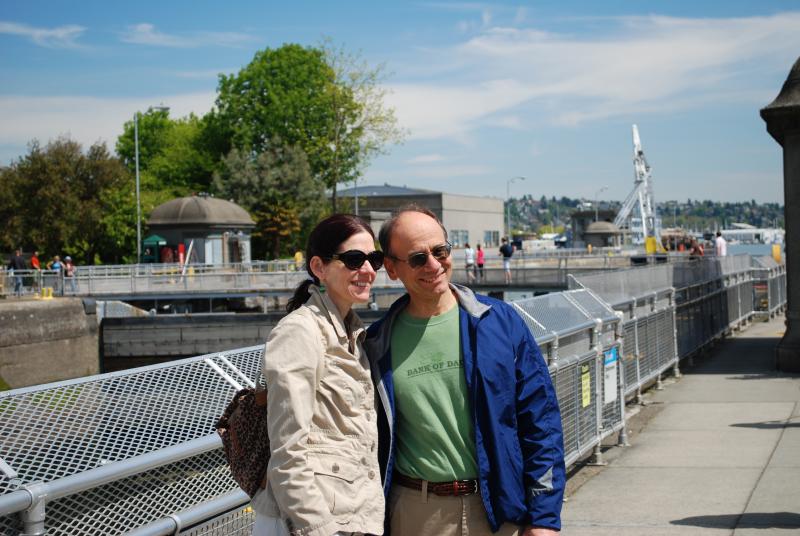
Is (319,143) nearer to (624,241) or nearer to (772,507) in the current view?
(772,507)

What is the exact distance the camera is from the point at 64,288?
42469 millimetres

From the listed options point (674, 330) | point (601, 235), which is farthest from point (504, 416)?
point (601, 235)

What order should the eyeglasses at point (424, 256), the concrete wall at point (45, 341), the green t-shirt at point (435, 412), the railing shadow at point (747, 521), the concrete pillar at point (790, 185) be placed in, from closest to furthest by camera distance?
the green t-shirt at point (435, 412), the eyeglasses at point (424, 256), the railing shadow at point (747, 521), the concrete pillar at point (790, 185), the concrete wall at point (45, 341)

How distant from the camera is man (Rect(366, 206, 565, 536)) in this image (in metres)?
3.54

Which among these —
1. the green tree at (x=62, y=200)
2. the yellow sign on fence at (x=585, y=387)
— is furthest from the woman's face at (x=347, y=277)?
the green tree at (x=62, y=200)

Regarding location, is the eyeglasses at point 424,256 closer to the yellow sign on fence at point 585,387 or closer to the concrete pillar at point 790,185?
the yellow sign on fence at point 585,387

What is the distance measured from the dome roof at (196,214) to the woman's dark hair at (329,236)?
48.4 m

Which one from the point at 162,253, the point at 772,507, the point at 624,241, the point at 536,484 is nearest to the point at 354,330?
the point at 536,484

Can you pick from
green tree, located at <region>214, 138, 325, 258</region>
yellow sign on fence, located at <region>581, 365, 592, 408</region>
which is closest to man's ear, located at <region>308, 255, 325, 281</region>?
yellow sign on fence, located at <region>581, 365, 592, 408</region>

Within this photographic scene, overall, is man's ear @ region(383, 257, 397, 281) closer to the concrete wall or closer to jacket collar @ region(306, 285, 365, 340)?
jacket collar @ region(306, 285, 365, 340)

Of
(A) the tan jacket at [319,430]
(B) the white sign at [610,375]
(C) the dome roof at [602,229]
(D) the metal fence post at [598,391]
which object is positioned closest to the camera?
(A) the tan jacket at [319,430]

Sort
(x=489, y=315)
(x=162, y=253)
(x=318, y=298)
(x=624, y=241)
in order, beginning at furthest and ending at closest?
1. (x=624, y=241)
2. (x=162, y=253)
3. (x=489, y=315)
4. (x=318, y=298)

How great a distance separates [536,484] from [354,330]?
2.66ft

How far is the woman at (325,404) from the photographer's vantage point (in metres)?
3.08
